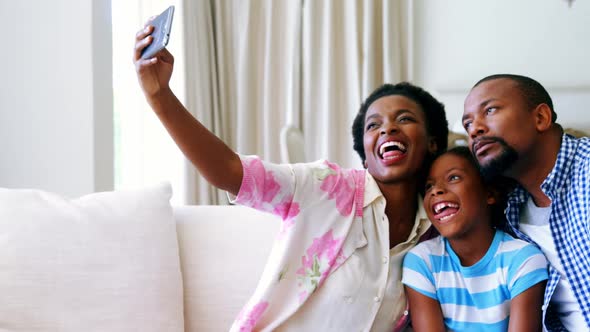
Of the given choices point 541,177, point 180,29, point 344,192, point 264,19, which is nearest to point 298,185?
point 344,192

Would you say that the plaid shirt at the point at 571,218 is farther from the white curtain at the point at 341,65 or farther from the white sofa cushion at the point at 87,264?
the white curtain at the point at 341,65

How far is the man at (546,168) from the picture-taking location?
3.95 feet

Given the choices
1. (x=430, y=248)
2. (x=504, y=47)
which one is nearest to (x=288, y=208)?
(x=430, y=248)

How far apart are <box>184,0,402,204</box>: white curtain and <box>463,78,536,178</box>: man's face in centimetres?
109

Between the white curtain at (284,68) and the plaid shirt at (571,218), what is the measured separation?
3.87 feet

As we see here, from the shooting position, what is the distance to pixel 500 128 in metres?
1.26

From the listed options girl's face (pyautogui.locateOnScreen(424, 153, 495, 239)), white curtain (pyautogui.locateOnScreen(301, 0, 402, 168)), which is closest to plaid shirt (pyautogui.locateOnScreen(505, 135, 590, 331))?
girl's face (pyautogui.locateOnScreen(424, 153, 495, 239))

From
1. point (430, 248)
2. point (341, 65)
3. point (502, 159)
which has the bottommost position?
point (430, 248)

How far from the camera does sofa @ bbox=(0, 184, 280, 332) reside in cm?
125

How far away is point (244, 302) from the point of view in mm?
1453

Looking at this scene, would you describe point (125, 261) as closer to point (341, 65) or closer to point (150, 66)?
point (150, 66)

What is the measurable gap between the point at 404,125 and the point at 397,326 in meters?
0.45

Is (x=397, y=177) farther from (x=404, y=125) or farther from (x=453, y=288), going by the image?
(x=453, y=288)

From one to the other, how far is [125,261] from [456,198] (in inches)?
29.1
